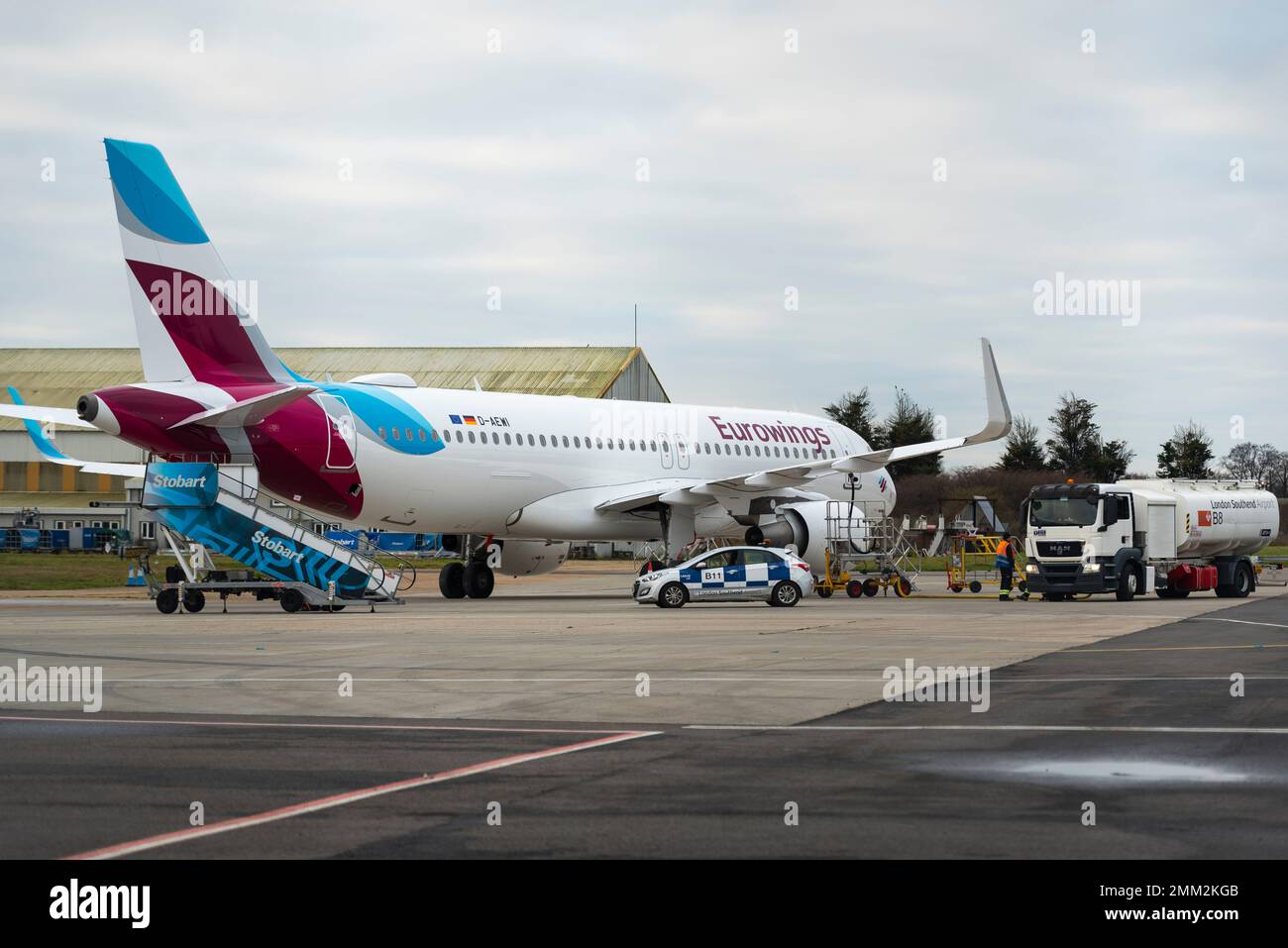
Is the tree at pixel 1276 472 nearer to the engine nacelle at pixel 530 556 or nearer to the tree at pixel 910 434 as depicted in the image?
the tree at pixel 910 434

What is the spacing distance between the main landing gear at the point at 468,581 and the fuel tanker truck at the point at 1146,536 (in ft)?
43.9

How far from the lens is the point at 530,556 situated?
40250 mm

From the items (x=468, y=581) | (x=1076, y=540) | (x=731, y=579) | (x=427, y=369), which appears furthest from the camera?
(x=427, y=369)

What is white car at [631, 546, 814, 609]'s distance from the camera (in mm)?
32250

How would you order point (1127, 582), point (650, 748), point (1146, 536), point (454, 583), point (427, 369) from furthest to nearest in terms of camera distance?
point (427, 369) → point (454, 583) → point (1146, 536) → point (1127, 582) → point (650, 748)

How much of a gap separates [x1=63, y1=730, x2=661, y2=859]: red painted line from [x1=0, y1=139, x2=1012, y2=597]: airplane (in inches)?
768

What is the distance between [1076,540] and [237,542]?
19.3 meters

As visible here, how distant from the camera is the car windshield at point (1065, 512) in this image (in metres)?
36.8

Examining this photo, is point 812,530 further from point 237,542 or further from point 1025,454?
point 1025,454

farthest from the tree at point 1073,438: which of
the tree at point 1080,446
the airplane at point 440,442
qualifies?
the airplane at point 440,442

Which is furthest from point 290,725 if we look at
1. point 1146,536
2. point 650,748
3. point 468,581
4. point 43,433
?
point 43,433
